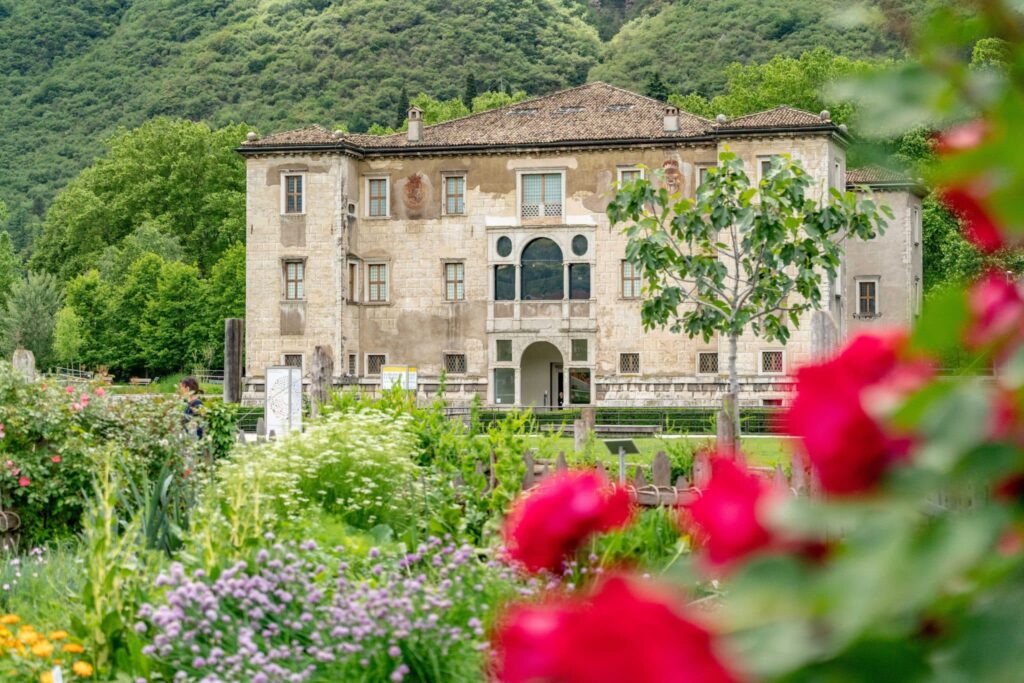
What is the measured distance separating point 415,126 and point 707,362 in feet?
37.4

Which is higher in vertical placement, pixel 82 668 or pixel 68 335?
pixel 68 335

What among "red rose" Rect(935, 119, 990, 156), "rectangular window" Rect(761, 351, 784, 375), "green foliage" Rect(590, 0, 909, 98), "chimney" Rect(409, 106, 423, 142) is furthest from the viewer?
"green foliage" Rect(590, 0, 909, 98)

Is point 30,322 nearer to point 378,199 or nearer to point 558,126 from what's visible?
point 378,199

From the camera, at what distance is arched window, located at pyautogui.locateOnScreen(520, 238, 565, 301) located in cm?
4400

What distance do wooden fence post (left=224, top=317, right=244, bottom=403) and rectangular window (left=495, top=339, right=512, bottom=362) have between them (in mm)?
17563

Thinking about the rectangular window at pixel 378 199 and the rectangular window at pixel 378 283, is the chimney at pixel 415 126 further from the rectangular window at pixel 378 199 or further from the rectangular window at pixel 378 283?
the rectangular window at pixel 378 283

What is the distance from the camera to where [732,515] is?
3.62 feet

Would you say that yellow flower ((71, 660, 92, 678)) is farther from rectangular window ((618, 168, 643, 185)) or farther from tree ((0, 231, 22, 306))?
tree ((0, 231, 22, 306))

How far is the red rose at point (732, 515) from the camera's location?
1.09m

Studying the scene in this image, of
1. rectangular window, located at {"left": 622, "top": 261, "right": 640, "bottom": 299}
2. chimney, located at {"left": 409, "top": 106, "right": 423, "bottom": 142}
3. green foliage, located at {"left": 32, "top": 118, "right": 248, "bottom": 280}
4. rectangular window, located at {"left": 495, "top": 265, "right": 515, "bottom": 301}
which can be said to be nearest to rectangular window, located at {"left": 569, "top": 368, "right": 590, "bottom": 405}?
rectangular window, located at {"left": 622, "top": 261, "right": 640, "bottom": 299}

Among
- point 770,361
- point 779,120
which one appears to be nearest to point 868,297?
point 770,361

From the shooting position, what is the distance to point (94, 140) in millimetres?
99812

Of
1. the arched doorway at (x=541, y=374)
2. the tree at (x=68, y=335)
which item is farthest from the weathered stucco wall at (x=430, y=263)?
the tree at (x=68, y=335)

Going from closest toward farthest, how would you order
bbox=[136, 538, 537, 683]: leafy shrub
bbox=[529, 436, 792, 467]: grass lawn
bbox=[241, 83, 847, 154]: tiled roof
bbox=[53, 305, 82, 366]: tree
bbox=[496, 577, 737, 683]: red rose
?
bbox=[496, 577, 737, 683]: red rose
bbox=[136, 538, 537, 683]: leafy shrub
bbox=[529, 436, 792, 467]: grass lawn
bbox=[241, 83, 847, 154]: tiled roof
bbox=[53, 305, 82, 366]: tree
